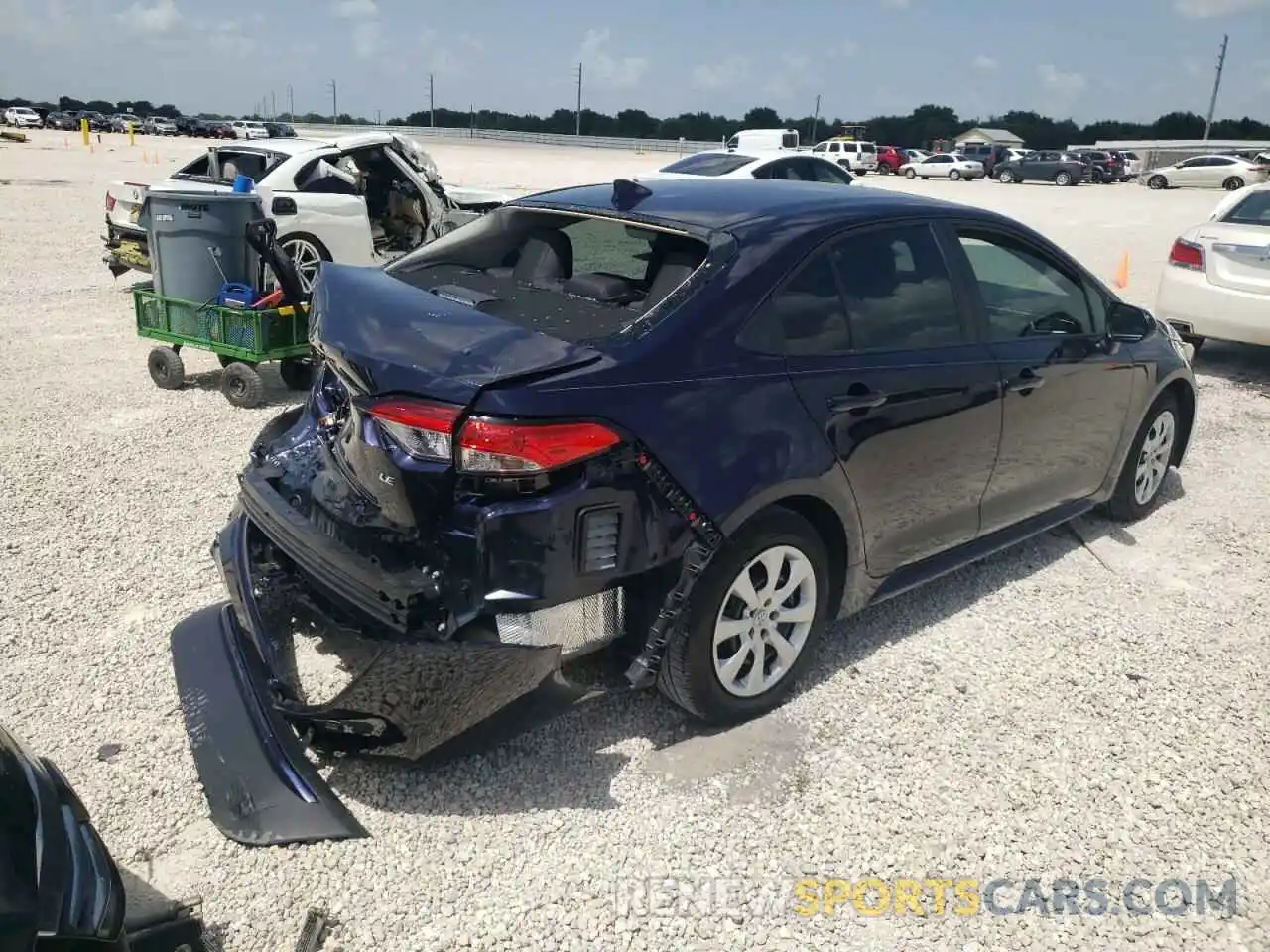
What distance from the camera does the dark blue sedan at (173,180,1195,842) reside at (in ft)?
8.55

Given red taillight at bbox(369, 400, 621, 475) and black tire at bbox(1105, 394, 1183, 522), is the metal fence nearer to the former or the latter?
black tire at bbox(1105, 394, 1183, 522)

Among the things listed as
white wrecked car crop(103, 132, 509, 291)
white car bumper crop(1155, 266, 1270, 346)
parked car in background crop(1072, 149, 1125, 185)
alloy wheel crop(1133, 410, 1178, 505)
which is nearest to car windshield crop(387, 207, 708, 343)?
alloy wheel crop(1133, 410, 1178, 505)

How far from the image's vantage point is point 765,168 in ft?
44.6

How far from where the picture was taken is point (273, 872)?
8.59 feet

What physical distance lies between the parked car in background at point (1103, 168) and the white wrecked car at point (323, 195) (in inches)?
1505

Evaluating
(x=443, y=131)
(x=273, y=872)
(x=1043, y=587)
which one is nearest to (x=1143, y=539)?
(x=1043, y=587)

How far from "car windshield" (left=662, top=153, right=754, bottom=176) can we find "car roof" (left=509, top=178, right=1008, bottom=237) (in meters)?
10.5

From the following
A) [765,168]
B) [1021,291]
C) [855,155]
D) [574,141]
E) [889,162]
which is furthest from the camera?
[574,141]

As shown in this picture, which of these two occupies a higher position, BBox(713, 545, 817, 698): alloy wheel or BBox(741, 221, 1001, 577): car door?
BBox(741, 221, 1001, 577): car door

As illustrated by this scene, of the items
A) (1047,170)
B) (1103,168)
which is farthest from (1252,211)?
(1103,168)

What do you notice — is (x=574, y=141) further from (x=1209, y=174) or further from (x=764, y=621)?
(x=764, y=621)

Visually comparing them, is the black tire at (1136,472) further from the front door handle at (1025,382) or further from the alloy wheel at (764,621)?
the alloy wheel at (764,621)

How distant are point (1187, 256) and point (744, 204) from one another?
6.59m

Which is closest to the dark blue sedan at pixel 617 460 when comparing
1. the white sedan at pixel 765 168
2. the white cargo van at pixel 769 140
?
the white sedan at pixel 765 168
